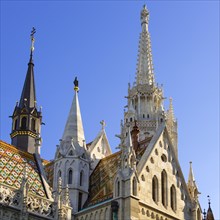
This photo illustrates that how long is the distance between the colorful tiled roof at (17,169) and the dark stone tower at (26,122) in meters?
4.77

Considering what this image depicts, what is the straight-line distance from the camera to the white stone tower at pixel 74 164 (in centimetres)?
3026

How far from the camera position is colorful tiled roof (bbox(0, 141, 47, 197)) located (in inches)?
1132

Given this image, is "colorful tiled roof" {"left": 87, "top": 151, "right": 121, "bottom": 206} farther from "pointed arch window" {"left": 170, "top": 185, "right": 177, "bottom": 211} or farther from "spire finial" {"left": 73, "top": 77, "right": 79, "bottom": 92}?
"spire finial" {"left": 73, "top": 77, "right": 79, "bottom": 92}

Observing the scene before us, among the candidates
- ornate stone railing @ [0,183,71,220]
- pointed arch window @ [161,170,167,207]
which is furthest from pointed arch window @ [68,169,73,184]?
pointed arch window @ [161,170,167,207]

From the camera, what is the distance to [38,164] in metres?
32.6

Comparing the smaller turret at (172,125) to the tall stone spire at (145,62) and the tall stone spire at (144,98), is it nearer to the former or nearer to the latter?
the tall stone spire at (144,98)

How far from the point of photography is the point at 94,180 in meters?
32.0

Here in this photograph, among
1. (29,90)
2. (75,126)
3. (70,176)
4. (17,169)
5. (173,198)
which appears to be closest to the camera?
(173,198)

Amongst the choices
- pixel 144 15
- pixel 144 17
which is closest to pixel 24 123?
pixel 144 17

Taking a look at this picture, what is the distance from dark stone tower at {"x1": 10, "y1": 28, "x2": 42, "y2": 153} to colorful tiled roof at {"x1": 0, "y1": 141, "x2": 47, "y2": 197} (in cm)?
477

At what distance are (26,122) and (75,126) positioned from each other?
279 inches

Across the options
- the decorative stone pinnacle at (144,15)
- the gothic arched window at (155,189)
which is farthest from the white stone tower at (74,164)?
the decorative stone pinnacle at (144,15)

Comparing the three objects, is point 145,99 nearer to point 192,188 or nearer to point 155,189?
point 192,188

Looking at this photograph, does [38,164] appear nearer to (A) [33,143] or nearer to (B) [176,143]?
(A) [33,143]
